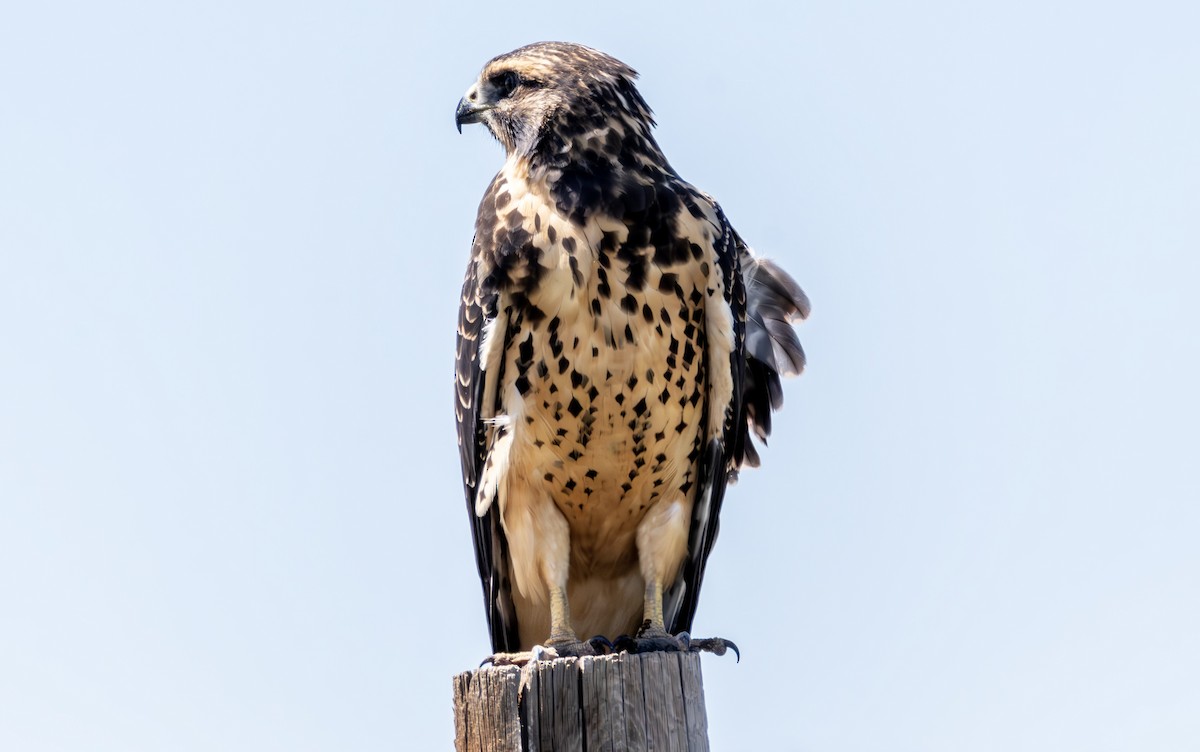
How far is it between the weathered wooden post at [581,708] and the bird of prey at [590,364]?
1.06 metres

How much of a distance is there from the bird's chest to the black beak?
3.54 ft

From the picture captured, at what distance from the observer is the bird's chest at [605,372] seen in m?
5.52

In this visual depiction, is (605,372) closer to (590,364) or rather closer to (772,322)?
(590,364)

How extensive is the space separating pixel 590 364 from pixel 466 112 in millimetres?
1493

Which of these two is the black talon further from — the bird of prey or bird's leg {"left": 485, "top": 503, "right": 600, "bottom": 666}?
bird's leg {"left": 485, "top": 503, "right": 600, "bottom": 666}

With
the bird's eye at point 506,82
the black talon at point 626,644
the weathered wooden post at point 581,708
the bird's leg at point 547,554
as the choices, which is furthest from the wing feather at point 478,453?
the weathered wooden post at point 581,708

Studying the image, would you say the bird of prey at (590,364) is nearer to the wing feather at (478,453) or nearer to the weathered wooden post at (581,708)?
the wing feather at (478,453)

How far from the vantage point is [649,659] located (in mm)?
4332

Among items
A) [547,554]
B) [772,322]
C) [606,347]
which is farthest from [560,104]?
[547,554]

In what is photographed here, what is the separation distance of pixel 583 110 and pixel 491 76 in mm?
613

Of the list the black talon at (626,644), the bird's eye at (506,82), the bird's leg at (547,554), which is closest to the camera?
the black talon at (626,644)

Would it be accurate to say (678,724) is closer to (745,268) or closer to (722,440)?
(722,440)

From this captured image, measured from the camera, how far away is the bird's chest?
18.1 feet

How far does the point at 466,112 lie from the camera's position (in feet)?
21.0
